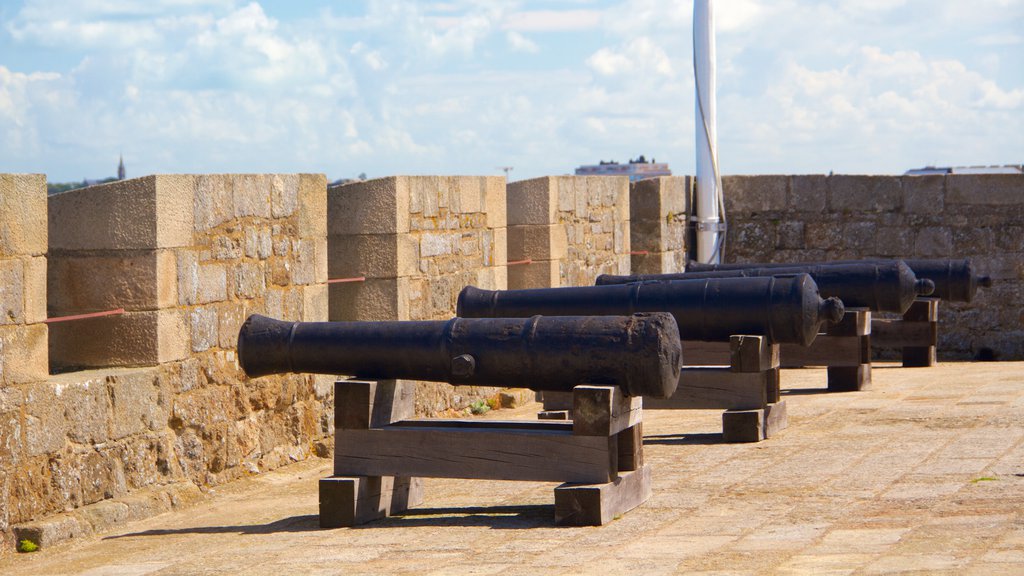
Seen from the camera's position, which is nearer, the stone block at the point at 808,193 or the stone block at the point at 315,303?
the stone block at the point at 315,303

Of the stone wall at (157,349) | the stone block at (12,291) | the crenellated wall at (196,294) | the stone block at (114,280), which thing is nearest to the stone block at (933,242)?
the crenellated wall at (196,294)

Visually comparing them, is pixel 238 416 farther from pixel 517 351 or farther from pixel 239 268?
pixel 517 351

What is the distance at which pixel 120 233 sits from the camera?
669cm

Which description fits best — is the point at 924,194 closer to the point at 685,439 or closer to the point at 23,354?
the point at 685,439

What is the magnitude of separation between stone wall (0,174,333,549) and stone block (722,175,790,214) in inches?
254

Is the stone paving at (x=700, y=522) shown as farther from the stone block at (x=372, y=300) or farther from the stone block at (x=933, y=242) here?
the stone block at (x=933, y=242)

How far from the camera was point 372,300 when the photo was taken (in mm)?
8836

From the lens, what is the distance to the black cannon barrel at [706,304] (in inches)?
280

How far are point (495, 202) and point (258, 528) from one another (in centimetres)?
480

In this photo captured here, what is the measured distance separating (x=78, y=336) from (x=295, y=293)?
1.39 meters

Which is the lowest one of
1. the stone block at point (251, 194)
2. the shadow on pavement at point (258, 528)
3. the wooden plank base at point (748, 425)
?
the shadow on pavement at point (258, 528)

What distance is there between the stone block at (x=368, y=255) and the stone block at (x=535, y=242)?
215 centimetres

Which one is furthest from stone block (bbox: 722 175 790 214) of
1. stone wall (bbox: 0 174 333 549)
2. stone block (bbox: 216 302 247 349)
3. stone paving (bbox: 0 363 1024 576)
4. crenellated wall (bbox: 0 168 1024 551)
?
stone block (bbox: 216 302 247 349)

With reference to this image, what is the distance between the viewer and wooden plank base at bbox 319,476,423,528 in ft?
18.5
